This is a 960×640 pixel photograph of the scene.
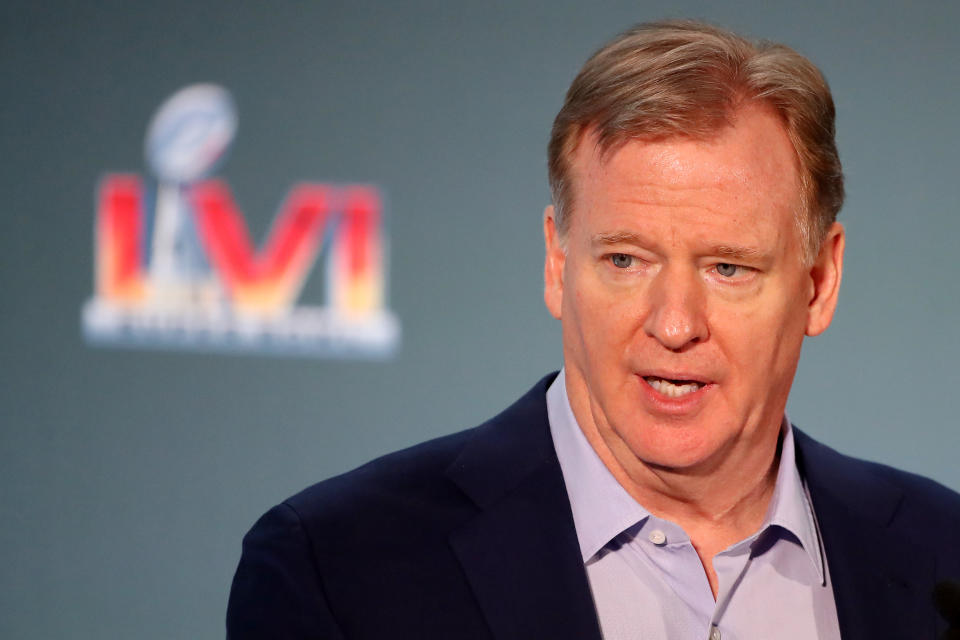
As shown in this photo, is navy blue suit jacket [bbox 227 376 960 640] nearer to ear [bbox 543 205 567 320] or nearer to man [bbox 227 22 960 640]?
man [bbox 227 22 960 640]

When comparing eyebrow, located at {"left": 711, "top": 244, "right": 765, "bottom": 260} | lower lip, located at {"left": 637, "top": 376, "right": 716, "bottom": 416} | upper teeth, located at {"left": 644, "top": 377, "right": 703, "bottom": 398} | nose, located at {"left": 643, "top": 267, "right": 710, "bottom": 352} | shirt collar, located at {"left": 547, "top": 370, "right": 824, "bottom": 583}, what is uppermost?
eyebrow, located at {"left": 711, "top": 244, "right": 765, "bottom": 260}

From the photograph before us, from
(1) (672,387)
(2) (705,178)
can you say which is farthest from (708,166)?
(1) (672,387)

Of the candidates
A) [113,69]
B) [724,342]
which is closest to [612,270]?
[724,342]

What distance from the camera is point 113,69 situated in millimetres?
3625

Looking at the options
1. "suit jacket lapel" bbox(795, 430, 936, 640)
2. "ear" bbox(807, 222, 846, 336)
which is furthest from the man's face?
"suit jacket lapel" bbox(795, 430, 936, 640)

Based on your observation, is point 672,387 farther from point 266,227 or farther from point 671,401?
point 266,227

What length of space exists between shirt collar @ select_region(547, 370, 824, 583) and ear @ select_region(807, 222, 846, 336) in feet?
0.56

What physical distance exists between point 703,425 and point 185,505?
7.82 feet

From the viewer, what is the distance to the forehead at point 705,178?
1.54 m

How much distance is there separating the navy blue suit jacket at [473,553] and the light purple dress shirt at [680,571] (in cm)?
3

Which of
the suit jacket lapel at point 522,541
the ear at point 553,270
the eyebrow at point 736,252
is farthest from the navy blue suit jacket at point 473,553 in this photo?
the eyebrow at point 736,252

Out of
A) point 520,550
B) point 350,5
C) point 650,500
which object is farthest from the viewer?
point 350,5

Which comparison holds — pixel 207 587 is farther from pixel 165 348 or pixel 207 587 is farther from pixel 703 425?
pixel 703 425

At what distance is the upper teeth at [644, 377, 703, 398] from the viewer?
1586mm
